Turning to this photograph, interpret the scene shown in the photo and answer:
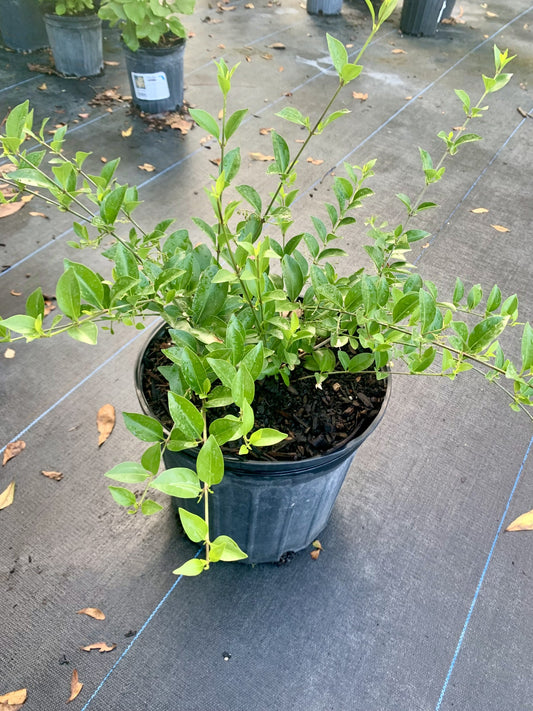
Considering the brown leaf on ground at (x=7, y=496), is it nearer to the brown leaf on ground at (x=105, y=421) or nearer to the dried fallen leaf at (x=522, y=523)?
the brown leaf on ground at (x=105, y=421)

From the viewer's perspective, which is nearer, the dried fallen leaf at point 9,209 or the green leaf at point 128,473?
the green leaf at point 128,473

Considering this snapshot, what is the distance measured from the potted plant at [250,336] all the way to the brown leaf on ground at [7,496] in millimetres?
560

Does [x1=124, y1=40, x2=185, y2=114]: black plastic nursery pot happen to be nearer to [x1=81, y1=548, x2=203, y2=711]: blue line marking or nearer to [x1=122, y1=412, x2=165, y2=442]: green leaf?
[x1=81, y1=548, x2=203, y2=711]: blue line marking

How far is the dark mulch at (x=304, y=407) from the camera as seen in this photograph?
1248mm

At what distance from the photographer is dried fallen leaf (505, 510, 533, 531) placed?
170 cm

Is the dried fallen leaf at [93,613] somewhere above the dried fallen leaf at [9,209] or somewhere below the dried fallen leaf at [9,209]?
below

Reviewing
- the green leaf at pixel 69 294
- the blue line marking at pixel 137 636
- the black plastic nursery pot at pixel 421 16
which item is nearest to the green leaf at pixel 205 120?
the green leaf at pixel 69 294

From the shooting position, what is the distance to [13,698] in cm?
130

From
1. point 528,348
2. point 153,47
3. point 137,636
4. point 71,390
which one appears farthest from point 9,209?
point 528,348

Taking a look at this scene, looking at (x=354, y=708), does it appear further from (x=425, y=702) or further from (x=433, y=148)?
(x=433, y=148)

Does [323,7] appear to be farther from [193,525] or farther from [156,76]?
[193,525]

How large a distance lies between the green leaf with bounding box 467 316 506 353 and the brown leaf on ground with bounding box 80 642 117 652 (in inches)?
45.4

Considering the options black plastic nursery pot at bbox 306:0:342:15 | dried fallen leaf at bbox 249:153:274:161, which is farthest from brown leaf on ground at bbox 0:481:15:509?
black plastic nursery pot at bbox 306:0:342:15

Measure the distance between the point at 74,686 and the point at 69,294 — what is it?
1.06 meters
